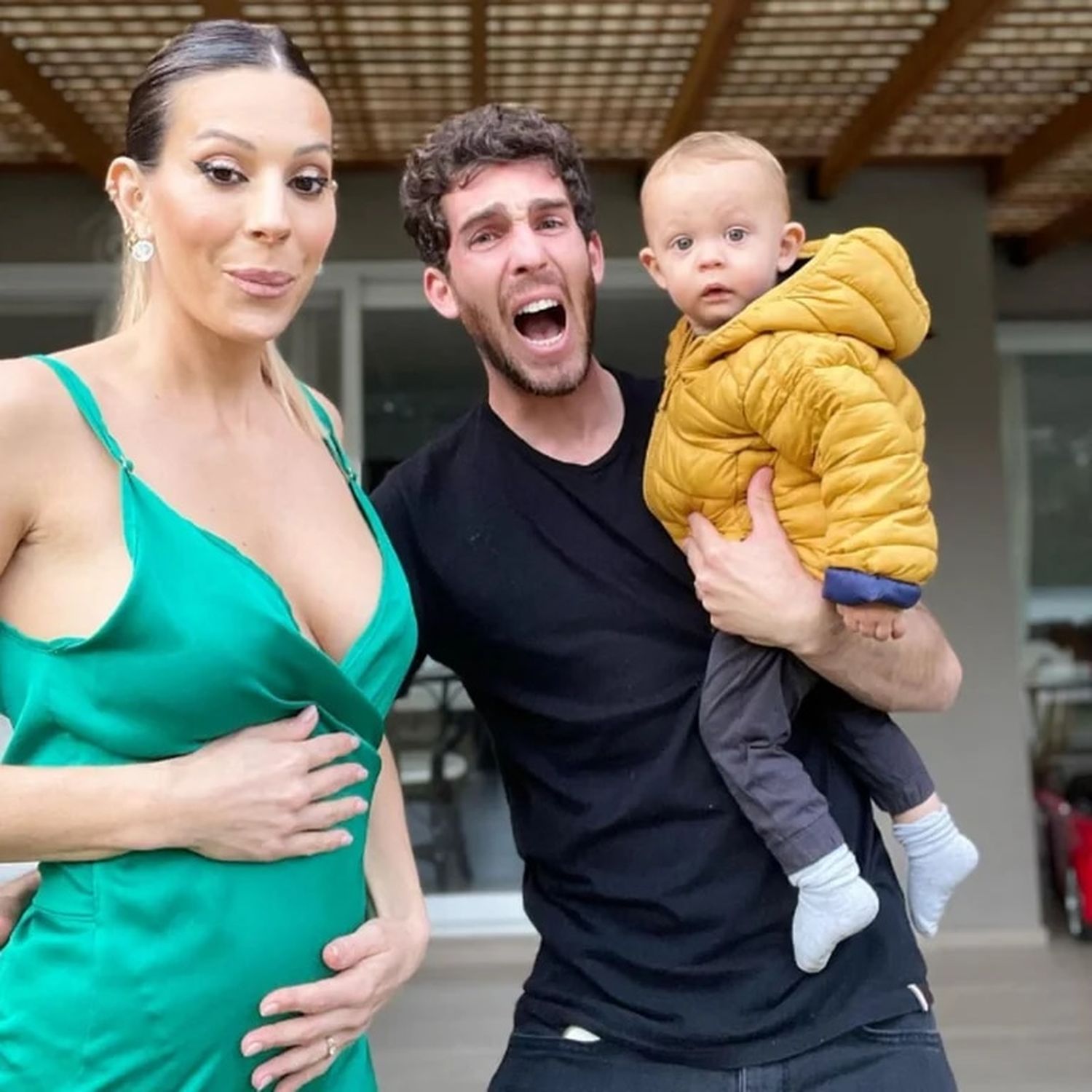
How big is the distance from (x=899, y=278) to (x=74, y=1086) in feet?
3.92

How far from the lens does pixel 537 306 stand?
1.61 meters

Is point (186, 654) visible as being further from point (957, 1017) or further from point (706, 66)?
point (957, 1017)

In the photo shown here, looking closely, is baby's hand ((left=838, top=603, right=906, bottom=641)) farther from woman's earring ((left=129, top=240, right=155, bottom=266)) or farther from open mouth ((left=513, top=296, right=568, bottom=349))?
woman's earring ((left=129, top=240, right=155, bottom=266))

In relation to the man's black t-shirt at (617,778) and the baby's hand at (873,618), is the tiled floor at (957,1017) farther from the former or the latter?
the baby's hand at (873,618)

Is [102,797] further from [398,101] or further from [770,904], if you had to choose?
[398,101]

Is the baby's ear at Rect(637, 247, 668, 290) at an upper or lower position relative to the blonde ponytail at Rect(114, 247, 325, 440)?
upper

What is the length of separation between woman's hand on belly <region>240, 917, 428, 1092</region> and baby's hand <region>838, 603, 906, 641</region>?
0.60 m

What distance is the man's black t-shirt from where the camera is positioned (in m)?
1.46

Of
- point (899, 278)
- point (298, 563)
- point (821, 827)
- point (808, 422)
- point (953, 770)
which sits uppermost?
point (899, 278)

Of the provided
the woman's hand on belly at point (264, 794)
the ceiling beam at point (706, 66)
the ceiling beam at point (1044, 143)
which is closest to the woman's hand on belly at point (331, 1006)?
the woman's hand on belly at point (264, 794)

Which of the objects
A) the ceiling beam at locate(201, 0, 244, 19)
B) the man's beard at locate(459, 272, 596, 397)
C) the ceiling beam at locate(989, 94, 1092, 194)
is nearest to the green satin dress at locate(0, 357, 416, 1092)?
the man's beard at locate(459, 272, 596, 397)

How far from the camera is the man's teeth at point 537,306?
161 centimetres

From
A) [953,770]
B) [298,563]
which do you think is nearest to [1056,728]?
[953,770]

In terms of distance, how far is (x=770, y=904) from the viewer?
1.50 meters
